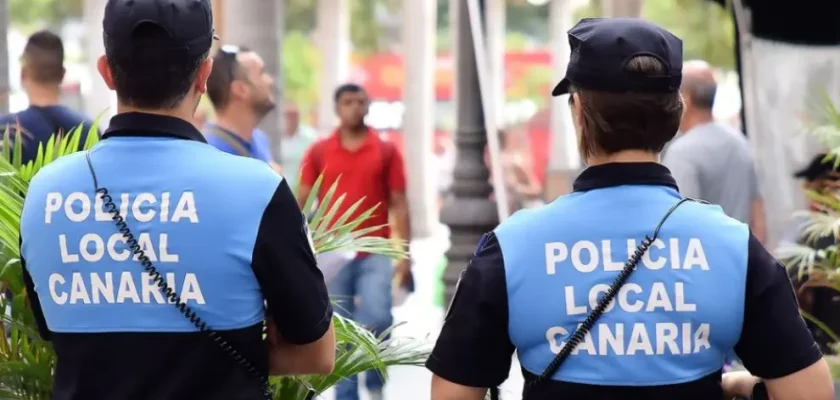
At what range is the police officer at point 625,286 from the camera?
8.48 ft

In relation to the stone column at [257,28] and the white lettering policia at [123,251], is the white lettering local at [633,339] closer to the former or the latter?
the white lettering policia at [123,251]

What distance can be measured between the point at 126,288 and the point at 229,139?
3.01m

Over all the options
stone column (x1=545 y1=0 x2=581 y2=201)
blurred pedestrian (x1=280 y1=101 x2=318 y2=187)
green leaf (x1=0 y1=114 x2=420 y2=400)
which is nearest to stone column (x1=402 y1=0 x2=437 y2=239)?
blurred pedestrian (x1=280 y1=101 x2=318 y2=187)

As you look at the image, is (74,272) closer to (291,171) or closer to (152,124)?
(152,124)

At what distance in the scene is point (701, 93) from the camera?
7.43 m

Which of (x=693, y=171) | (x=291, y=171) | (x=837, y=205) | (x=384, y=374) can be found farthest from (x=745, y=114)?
(x=291, y=171)

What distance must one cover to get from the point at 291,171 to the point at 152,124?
60.2ft

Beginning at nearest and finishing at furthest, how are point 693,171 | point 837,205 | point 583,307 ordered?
point 583,307, point 837,205, point 693,171

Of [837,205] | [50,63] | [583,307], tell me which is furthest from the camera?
[50,63]

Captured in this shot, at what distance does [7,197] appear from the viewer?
10.8ft

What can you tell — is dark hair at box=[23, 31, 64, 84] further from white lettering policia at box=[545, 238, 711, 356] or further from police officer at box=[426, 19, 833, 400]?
white lettering policia at box=[545, 238, 711, 356]

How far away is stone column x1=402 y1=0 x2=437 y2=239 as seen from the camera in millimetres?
24922

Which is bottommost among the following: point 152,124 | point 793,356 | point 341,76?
point 341,76

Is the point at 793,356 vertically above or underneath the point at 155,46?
underneath
